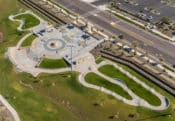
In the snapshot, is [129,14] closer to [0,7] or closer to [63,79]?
[63,79]

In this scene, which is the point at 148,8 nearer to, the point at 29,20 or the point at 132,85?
the point at 132,85

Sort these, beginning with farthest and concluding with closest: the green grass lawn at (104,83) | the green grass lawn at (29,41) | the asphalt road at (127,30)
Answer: the green grass lawn at (29,41) < the asphalt road at (127,30) < the green grass lawn at (104,83)

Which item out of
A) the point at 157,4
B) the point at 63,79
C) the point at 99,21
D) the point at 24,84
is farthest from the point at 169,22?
the point at 24,84

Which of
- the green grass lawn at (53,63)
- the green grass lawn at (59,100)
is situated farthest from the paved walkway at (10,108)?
the green grass lawn at (53,63)

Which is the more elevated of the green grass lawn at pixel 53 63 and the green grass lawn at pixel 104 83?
the green grass lawn at pixel 104 83

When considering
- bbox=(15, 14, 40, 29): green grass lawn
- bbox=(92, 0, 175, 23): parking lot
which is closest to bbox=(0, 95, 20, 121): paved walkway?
bbox=(15, 14, 40, 29): green grass lawn

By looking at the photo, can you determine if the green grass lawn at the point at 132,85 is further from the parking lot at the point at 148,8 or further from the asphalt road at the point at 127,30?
the parking lot at the point at 148,8

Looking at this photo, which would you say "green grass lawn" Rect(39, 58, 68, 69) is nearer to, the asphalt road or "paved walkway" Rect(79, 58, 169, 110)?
"paved walkway" Rect(79, 58, 169, 110)
